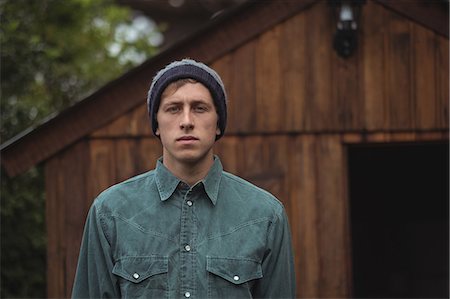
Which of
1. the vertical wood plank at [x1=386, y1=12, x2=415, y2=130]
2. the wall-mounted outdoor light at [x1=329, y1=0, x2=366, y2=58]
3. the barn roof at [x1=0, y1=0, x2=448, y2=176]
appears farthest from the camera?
A: the vertical wood plank at [x1=386, y1=12, x2=415, y2=130]

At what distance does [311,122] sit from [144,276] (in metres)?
3.05

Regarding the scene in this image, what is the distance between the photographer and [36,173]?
8625mm

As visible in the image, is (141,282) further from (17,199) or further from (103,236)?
(17,199)

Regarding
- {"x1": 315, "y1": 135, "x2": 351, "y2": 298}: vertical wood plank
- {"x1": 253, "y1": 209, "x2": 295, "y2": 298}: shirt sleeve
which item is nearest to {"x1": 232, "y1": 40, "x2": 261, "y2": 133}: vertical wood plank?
{"x1": 315, "y1": 135, "x2": 351, "y2": 298}: vertical wood plank

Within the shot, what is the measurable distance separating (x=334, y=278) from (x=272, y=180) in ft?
2.68

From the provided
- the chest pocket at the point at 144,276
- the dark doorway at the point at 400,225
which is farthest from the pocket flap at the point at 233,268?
→ the dark doorway at the point at 400,225

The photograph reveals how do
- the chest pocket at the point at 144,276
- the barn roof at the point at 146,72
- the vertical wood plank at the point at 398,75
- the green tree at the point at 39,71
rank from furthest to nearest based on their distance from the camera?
the green tree at the point at 39,71, the vertical wood plank at the point at 398,75, the barn roof at the point at 146,72, the chest pocket at the point at 144,276

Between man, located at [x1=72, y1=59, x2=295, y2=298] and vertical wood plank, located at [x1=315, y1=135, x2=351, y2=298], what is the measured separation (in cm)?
263

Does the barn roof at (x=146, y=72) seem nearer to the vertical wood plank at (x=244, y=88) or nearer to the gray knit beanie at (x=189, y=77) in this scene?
the vertical wood plank at (x=244, y=88)

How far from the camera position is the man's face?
121 inches

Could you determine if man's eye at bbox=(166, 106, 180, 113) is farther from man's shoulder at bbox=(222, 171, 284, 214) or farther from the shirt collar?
man's shoulder at bbox=(222, 171, 284, 214)

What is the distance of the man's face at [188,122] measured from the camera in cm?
309

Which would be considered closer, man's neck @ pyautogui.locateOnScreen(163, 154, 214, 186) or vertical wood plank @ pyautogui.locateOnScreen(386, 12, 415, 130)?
man's neck @ pyautogui.locateOnScreen(163, 154, 214, 186)

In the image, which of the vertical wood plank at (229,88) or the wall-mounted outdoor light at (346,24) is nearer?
the wall-mounted outdoor light at (346,24)
